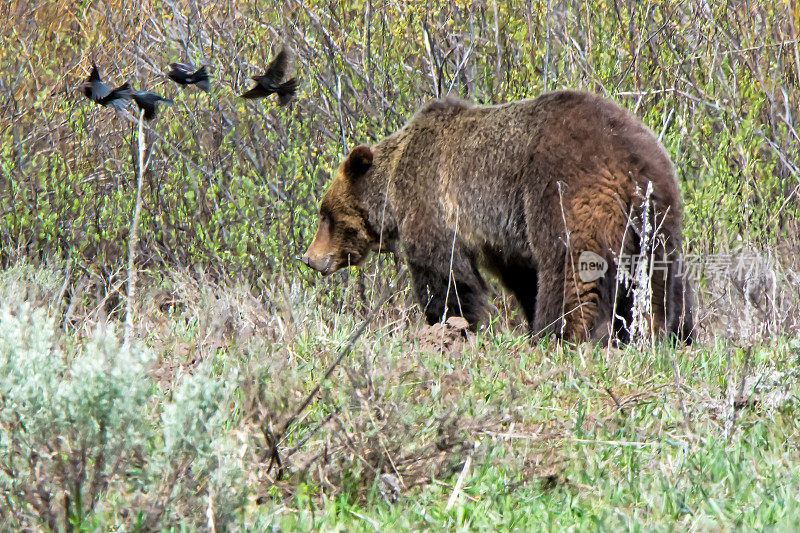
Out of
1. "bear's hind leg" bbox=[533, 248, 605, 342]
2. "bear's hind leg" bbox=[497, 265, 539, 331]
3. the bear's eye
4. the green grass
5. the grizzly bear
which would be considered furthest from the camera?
the bear's eye

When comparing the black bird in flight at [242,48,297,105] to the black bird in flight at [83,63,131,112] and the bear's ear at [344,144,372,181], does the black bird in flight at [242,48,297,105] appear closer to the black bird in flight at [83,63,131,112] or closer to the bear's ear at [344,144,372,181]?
the bear's ear at [344,144,372,181]

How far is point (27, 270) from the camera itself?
24.8 ft

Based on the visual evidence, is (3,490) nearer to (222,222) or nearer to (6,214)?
(222,222)

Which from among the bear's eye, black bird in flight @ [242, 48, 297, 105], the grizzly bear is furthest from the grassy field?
black bird in flight @ [242, 48, 297, 105]

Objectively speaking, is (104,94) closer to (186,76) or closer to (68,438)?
(186,76)

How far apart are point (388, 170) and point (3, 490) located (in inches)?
184

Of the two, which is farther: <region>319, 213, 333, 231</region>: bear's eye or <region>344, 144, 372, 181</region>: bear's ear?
<region>319, 213, 333, 231</region>: bear's eye

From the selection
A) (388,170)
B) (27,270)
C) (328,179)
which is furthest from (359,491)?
(328,179)

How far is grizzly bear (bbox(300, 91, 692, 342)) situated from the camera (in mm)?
5297

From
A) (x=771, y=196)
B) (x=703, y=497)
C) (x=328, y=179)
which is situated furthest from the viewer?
(x=328, y=179)

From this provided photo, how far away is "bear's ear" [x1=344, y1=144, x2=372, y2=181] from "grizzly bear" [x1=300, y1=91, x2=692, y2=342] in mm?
10

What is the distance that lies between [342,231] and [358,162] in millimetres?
601

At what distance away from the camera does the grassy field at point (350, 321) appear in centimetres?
270

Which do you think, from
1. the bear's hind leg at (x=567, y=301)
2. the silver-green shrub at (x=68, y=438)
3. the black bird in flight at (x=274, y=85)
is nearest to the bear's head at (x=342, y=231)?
the black bird in flight at (x=274, y=85)
